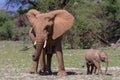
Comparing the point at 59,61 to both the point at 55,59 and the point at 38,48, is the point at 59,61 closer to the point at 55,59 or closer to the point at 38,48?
the point at 38,48

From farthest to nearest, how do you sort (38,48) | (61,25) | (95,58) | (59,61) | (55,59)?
(55,59) < (61,25) < (59,61) < (95,58) < (38,48)

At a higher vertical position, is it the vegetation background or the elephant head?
the elephant head

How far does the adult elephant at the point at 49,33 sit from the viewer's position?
48.0 ft

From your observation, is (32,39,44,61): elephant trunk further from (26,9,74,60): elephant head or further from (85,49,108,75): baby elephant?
(85,49,108,75): baby elephant

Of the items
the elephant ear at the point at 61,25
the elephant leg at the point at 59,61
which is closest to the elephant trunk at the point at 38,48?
the elephant ear at the point at 61,25

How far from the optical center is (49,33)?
15125mm

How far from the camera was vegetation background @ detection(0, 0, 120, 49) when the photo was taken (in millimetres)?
34844

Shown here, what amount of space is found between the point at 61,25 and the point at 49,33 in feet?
1.95

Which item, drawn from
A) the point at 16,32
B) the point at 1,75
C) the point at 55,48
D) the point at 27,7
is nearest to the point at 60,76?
the point at 55,48

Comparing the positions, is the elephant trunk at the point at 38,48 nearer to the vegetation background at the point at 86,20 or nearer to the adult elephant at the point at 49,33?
the adult elephant at the point at 49,33

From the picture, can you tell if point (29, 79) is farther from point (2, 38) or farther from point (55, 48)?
point (2, 38)

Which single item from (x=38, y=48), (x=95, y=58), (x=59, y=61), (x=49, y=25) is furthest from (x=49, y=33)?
(x=95, y=58)

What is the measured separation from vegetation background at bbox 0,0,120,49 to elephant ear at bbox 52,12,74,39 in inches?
738

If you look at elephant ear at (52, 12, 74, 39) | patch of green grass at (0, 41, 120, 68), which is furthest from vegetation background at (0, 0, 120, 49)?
elephant ear at (52, 12, 74, 39)
